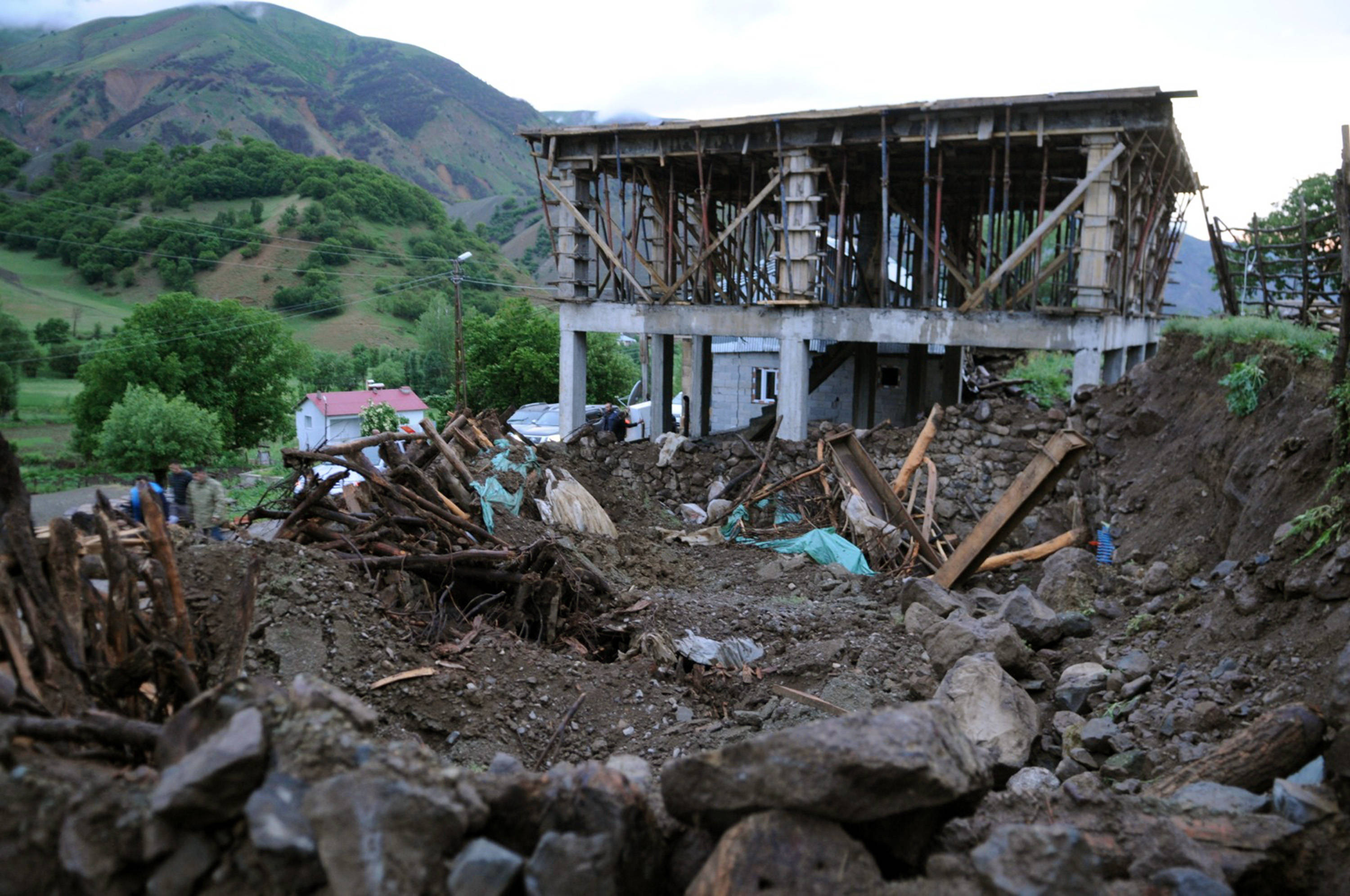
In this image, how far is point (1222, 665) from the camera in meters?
6.26

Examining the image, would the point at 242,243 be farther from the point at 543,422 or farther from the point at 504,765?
the point at 504,765

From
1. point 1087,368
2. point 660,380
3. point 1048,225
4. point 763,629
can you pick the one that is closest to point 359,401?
point 660,380

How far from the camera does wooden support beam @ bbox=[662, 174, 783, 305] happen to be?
15891 millimetres

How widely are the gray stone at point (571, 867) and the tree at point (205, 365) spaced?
45211mm

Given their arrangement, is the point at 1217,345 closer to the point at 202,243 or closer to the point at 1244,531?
the point at 1244,531

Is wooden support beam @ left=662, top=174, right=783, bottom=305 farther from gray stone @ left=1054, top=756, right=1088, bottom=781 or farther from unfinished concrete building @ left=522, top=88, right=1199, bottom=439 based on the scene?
gray stone @ left=1054, top=756, right=1088, bottom=781

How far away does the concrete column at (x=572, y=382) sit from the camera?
18.4 meters

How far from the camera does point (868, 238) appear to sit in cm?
2048

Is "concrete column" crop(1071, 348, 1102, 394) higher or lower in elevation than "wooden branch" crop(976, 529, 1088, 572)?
higher

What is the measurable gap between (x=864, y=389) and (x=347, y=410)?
33952mm

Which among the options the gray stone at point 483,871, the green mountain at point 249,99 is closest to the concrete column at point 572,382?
the gray stone at point 483,871

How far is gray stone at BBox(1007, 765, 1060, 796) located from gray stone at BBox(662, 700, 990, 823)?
212cm

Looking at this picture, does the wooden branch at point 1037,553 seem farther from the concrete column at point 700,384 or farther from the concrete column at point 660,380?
the concrete column at point 700,384

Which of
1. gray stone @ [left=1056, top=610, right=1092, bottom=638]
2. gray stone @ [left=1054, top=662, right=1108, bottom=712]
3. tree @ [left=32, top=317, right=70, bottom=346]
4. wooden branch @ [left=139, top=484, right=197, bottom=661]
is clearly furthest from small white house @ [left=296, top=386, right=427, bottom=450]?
gray stone @ [left=1054, top=662, right=1108, bottom=712]
